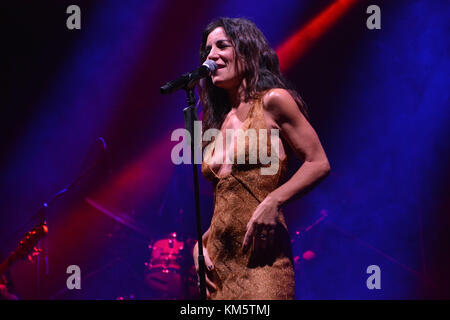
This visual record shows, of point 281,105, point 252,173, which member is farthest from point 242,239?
point 281,105

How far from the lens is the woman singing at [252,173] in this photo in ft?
6.49

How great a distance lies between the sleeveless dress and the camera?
1974mm

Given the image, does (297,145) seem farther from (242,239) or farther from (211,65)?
(211,65)

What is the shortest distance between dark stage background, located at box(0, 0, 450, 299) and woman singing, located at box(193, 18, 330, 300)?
2.71 meters

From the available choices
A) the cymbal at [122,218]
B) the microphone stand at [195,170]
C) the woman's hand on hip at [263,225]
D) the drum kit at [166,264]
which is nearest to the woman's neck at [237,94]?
the microphone stand at [195,170]

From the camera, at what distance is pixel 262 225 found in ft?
6.38

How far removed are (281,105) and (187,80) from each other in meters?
0.45

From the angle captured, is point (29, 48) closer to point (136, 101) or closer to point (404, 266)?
point (136, 101)

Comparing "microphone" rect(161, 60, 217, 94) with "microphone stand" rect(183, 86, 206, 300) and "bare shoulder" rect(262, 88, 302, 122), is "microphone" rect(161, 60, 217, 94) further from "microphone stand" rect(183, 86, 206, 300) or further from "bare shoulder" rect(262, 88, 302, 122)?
"bare shoulder" rect(262, 88, 302, 122)

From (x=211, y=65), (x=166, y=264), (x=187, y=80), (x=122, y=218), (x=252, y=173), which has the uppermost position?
(x=211, y=65)

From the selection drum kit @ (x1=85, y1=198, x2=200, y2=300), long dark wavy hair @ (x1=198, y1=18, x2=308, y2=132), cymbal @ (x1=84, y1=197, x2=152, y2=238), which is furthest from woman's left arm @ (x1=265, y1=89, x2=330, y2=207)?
cymbal @ (x1=84, y1=197, x2=152, y2=238)

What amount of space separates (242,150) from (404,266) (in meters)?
3.61

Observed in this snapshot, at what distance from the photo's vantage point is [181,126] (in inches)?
215
